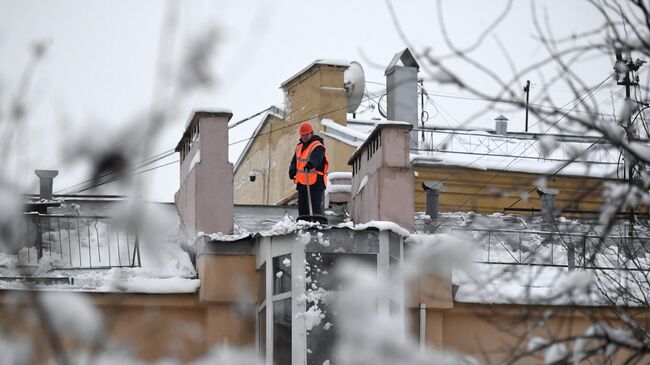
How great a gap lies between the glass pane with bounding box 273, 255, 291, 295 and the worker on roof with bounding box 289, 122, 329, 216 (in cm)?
129

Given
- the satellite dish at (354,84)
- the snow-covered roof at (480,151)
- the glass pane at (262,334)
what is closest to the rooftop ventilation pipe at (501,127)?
the snow-covered roof at (480,151)

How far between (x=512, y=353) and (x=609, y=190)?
963 millimetres

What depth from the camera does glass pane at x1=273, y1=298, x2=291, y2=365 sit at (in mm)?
14180

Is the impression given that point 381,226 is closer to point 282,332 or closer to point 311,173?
point 282,332

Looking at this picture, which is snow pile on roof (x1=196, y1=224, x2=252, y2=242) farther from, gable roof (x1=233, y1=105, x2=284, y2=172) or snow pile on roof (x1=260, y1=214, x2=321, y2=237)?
gable roof (x1=233, y1=105, x2=284, y2=172)

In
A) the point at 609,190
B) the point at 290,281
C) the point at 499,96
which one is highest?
the point at 499,96

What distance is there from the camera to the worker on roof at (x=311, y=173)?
50.7 ft

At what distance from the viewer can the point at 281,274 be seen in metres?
14.2

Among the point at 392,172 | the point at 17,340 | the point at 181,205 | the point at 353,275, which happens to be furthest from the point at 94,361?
the point at 181,205

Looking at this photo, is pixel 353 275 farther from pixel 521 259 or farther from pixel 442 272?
pixel 521 259

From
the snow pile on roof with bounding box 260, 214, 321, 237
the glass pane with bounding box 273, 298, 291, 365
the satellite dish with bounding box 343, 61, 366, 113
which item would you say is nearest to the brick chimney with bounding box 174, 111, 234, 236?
the snow pile on roof with bounding box 260, 214, 321, 237

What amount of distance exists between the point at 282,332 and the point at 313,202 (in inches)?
70.7

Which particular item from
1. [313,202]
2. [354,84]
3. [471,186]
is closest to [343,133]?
[354,84]

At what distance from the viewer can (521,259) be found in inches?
635
